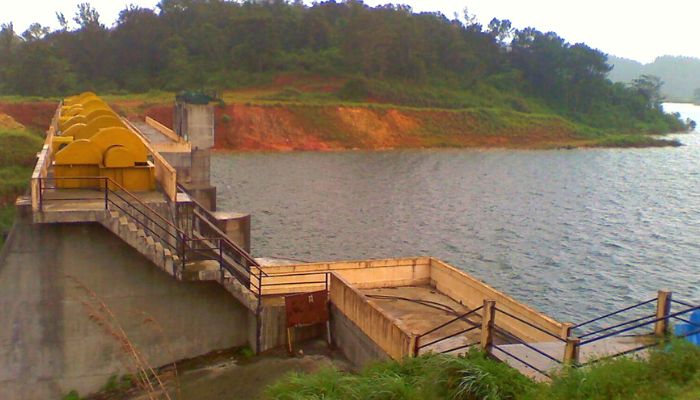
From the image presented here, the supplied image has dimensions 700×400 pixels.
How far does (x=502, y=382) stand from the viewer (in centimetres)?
862

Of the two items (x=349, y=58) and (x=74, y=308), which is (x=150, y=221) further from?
(x=349, y=58)

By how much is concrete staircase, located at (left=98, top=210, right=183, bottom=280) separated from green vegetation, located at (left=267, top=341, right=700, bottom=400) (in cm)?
592

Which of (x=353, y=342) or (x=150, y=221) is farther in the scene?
(x=150, y=221)

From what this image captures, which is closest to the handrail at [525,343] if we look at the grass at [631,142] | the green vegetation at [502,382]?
the green vegetation at [502,382]

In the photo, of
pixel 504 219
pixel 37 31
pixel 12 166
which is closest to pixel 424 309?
pixel 504 219

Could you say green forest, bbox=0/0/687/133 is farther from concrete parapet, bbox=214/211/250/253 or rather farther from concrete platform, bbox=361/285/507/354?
concrete platform, bbox=361/285/507/354

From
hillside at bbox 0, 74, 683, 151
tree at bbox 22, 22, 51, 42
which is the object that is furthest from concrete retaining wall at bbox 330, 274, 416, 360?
tree at bbox 22, 22, 51, 42

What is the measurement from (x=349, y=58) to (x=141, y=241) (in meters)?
88.6

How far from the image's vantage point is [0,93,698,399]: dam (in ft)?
46.2

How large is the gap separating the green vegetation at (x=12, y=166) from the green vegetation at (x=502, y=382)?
62.0ft

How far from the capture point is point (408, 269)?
60.2 ft

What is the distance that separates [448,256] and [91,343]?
57.7 feet

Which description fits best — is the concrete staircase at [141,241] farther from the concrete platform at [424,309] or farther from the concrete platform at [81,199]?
the concrete platform at [424,309]

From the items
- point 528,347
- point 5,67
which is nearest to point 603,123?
point 5,67
